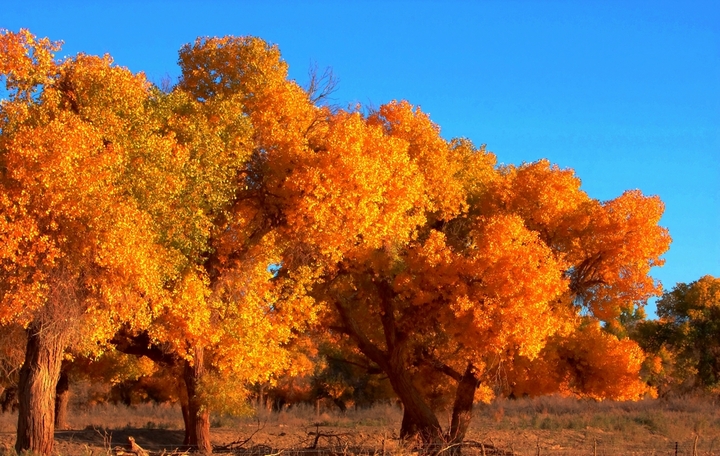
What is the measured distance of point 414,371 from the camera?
A: 3284 centimetres

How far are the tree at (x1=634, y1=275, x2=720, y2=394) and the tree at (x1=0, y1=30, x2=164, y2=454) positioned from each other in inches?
1415

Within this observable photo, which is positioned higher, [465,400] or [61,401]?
[465,400]

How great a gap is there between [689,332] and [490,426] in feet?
53.4

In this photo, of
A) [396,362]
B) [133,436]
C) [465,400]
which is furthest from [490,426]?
[133,436]

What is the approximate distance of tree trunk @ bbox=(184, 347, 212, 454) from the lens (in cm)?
2350

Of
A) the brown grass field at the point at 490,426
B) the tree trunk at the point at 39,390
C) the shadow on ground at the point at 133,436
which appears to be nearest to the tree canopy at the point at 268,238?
the tree trunk at the point at 39,390

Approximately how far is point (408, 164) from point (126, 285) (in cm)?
911

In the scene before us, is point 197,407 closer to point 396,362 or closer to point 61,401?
point 396,362

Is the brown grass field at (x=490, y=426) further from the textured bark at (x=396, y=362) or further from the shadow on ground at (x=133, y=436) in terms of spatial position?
the textured bark at (x=396, y=362)

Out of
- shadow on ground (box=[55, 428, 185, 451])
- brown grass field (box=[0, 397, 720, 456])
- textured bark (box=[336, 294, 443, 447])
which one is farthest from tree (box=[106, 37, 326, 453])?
textured bark (box=[336, 294, 443, 447])

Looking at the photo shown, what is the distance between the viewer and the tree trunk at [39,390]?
18969 millimetres

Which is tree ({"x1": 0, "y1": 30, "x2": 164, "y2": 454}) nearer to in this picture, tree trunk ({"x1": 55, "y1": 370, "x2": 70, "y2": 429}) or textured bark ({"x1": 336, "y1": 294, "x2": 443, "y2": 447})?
textured bark ({"x1": 336, "y1": 294, "x2": 443, "y2": 447})

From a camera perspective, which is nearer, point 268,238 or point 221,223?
point 268,238

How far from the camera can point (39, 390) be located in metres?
19.3
